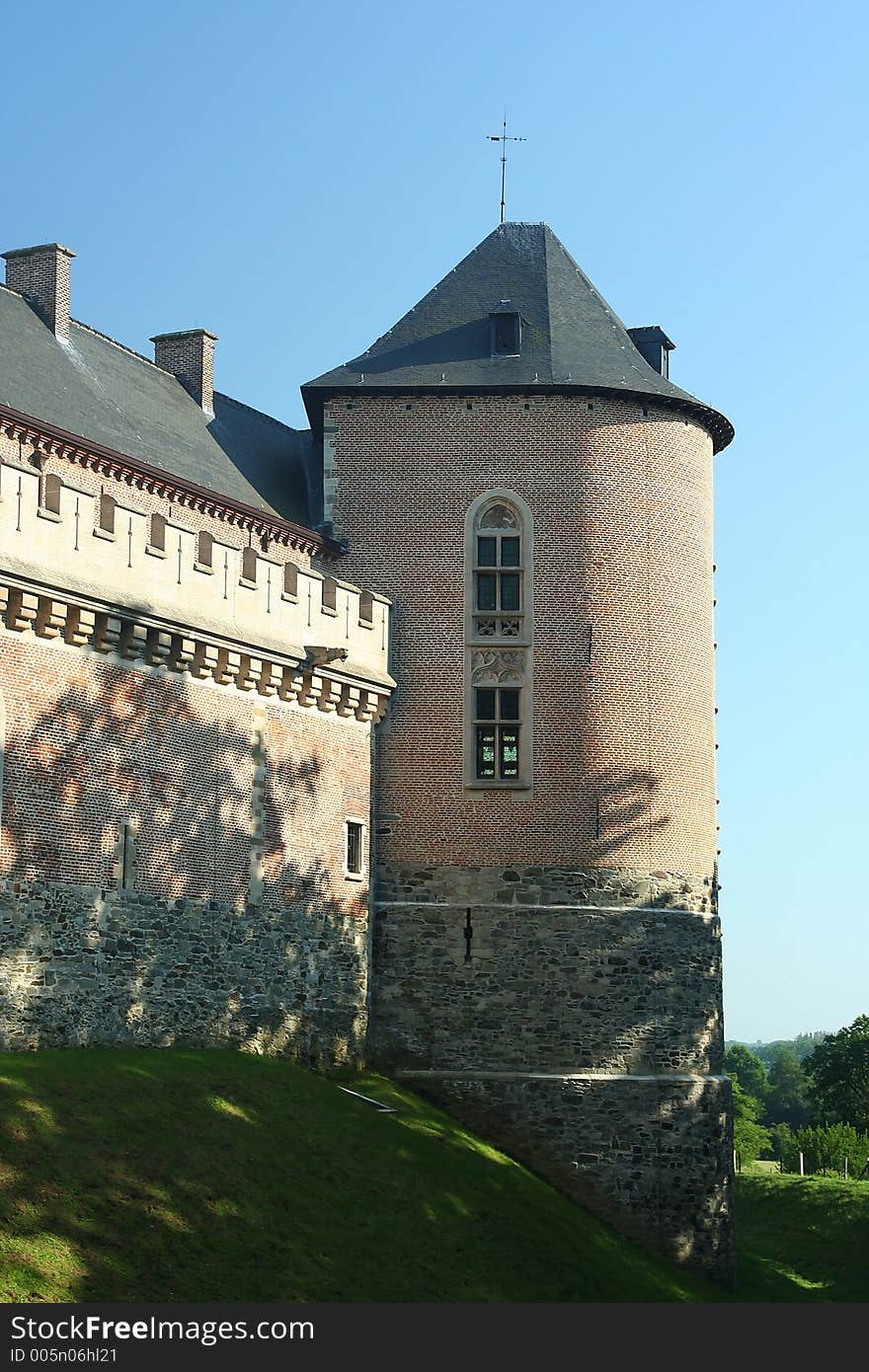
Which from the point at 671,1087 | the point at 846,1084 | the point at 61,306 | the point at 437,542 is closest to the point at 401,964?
the point at 671,1087

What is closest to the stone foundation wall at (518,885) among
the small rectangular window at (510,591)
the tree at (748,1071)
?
the small rectangular window at (510,591)

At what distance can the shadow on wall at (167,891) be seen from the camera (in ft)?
76.1

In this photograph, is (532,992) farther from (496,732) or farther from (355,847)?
(496,732)

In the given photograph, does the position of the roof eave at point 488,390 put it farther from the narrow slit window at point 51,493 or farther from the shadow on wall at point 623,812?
the narrow slit window at point 51,493

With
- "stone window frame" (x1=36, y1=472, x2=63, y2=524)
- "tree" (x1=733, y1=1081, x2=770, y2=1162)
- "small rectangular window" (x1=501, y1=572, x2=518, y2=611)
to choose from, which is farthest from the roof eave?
"tree" (x1=733, y1=1081, x2=770, y2=1162)

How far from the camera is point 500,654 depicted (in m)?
30.6

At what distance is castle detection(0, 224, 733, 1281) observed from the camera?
2556 centimetres

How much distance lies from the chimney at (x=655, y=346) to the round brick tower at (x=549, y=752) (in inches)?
33.1

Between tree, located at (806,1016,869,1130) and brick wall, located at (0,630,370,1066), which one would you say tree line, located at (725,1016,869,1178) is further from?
brick wall, located at (0,630,370,1066)

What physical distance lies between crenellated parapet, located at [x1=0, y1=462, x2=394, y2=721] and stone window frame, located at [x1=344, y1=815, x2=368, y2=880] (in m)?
1.70

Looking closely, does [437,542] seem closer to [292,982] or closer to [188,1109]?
[292,982]

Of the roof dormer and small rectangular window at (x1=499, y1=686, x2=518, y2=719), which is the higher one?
the roof dormer

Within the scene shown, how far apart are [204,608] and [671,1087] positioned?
1057 centimetres

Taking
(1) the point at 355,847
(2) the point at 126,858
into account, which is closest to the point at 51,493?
(2) the point at 126,858
